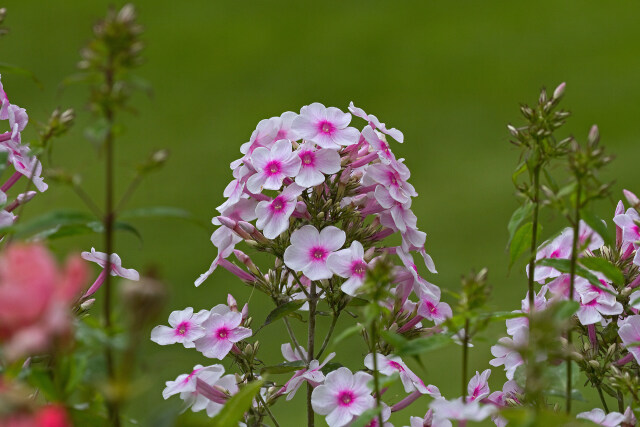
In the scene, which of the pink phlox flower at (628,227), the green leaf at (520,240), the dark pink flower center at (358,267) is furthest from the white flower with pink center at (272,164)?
the pink phlox flower at (628,227)

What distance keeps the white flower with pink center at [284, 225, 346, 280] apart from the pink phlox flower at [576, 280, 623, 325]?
0.23m

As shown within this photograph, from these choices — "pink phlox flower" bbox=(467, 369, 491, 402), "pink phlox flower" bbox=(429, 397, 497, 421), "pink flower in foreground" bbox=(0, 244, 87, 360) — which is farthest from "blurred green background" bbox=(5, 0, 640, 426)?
"pink flower in foreground" bbox=(0, 244, 87, 360)

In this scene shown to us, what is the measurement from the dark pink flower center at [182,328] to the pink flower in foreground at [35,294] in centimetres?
53

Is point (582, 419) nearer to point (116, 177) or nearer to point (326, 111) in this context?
point (326, 111)

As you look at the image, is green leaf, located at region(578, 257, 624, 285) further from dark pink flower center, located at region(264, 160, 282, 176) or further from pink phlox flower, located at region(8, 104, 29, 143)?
pink phlox flower, located at region(8, 104, 29, 143)

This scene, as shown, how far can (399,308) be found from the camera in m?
0.94

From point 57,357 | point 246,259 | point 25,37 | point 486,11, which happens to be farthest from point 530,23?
point 57,357

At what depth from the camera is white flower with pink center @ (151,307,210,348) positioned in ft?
2.96

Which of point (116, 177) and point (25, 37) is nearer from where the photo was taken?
point (116, 177)

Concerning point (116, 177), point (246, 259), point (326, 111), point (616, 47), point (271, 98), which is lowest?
point (246, 259)

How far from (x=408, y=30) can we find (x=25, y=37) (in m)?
2.03

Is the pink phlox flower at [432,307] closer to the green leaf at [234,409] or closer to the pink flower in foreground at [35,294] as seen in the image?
the green leaf at [234,409]

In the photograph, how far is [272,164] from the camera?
90cm

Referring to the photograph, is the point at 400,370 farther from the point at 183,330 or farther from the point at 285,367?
the point at 183,330
